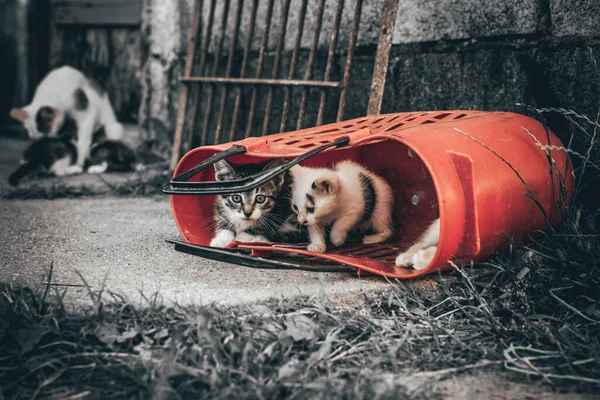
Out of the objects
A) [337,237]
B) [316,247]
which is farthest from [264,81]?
[316,247]

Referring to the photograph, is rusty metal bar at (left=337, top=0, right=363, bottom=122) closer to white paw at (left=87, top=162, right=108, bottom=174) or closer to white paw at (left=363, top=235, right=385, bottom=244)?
white paw at (left=363, top=235, right=385, bottom=244)

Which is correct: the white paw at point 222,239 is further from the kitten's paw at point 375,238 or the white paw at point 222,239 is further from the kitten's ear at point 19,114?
the kitten's ear at point 19,114

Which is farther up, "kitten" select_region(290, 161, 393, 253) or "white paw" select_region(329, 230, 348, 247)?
"kitten" select_region(290, 161, 393, 253)

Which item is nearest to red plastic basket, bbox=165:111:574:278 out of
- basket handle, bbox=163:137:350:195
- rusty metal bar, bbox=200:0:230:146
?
basket handle, bbox=163:137:350:195

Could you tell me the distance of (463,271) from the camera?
2137 millimetres

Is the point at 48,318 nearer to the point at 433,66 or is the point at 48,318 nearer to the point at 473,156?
the point at 473,156

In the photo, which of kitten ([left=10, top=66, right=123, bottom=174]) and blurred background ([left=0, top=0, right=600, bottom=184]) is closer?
blurred background ([left=0, top=0, right=600, bottom=184])

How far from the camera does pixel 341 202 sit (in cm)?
275

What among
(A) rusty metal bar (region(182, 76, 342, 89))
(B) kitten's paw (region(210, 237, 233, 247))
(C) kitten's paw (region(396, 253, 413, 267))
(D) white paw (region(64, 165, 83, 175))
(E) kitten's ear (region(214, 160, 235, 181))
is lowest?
(D) white paw (region(64, 165, 83, 175))

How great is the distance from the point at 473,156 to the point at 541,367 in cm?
80

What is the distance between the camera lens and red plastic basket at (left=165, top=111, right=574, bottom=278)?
2.14 metres

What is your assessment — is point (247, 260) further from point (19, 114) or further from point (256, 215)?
point (19, 114)

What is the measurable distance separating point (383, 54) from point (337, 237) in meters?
1.04

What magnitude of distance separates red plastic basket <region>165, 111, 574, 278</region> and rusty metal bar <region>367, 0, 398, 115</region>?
350mm
